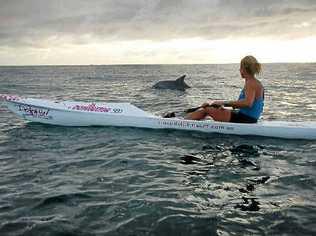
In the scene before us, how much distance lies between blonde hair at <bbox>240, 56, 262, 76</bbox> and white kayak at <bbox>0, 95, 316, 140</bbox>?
2.22 meters

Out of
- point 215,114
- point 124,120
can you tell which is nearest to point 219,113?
point 215,114

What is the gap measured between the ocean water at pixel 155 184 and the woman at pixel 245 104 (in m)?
0.67

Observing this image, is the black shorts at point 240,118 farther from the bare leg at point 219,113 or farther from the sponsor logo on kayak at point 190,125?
the sponsor logo on kayak at point 190,125

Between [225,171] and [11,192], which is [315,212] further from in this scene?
[11,192]

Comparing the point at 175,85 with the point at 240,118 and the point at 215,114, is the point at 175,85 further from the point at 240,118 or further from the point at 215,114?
the point at 240,118

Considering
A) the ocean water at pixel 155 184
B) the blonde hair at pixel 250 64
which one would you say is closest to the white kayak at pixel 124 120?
the ocean water at pixel 155 184

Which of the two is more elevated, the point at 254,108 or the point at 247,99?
the point at 247,99

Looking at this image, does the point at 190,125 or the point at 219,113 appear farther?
the point at 190,125

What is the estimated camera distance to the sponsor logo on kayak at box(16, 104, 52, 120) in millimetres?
15012

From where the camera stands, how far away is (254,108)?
12.7 metres

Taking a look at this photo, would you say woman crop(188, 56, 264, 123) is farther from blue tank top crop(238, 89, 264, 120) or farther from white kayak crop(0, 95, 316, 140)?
white kayak crop(0, 95, 316, 140)

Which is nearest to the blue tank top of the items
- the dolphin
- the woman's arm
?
the woman's arm

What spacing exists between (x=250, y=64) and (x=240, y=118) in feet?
7.43

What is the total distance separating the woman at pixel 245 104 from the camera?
11.5 meters
